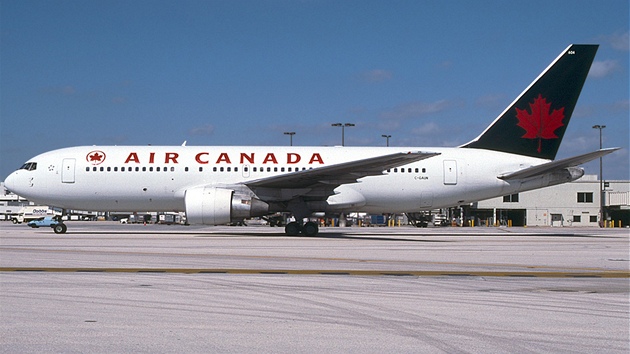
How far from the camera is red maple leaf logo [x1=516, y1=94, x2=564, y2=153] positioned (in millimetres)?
28781

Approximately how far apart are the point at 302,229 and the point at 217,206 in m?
3.98

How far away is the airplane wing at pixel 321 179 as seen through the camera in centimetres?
2405

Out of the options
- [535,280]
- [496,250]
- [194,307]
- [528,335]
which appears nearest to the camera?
[528,335]

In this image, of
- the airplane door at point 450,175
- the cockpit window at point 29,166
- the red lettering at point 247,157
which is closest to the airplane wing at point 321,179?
the red lettering at point 247,157

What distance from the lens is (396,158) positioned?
2380 centimetres

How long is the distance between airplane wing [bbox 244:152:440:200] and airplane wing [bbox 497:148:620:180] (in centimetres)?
580

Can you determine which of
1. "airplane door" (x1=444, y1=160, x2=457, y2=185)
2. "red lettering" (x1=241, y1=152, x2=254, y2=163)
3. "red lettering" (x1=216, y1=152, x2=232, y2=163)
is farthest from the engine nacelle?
"airplane door" (x1=444, y1=160, x2=457, y2=185)

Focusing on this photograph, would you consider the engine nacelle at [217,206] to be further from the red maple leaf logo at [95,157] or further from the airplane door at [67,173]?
the airplane door at [67,173]

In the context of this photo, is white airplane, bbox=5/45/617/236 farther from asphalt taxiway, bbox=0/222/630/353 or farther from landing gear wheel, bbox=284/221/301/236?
asphalt taxiway, bbox=0/222/630/353

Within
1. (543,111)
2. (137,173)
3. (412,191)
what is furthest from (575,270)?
(137,173)

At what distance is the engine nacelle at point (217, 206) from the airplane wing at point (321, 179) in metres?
1.01

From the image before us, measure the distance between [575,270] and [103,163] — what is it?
2089cm

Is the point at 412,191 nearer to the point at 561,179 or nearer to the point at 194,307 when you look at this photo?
the point at 561,179

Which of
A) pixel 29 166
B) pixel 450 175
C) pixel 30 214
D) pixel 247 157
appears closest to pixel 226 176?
pixel 247 157
